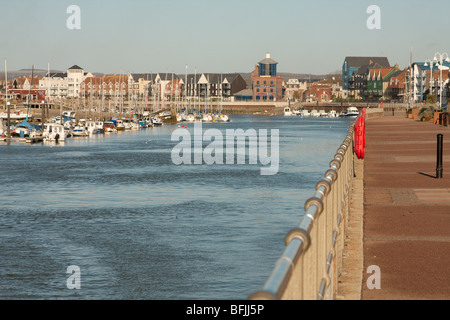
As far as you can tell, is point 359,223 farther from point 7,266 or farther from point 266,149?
point 266,149

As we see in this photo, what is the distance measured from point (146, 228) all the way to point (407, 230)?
15.2 metres

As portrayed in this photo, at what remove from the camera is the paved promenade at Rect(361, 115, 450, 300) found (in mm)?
9352

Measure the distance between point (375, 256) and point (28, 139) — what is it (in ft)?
261

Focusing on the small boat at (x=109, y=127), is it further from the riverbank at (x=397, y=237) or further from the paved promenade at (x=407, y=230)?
the riverbank at (x=397, y=237)

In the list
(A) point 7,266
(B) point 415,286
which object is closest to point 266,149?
(A) point 7,266

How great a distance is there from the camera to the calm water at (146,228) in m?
18.8

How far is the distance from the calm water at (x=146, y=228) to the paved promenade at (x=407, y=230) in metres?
4.13

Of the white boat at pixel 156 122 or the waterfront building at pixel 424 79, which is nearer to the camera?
the white boat at pixel 156 122

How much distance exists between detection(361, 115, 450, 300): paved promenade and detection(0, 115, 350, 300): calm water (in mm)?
4126

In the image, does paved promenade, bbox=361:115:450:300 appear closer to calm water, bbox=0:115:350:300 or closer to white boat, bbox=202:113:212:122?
calm water, bbox=0:115:350:300

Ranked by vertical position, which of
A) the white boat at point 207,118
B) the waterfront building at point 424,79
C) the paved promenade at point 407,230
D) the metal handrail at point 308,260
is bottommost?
the white boat at point 207,118

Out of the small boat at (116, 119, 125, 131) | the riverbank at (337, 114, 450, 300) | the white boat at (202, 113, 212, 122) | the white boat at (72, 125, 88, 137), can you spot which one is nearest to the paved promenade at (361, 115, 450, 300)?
the riverbank at (337, 114, 450, 300)

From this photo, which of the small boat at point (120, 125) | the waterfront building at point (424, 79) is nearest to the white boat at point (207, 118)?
the small boat at point (120, 125)
